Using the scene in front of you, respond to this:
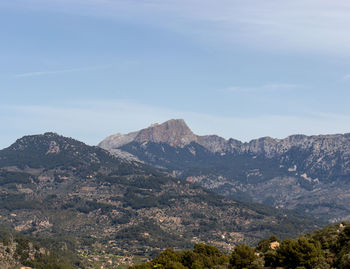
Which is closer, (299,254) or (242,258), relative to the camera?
(299,254)

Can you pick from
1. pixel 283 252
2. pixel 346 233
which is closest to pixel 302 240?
pixel 283 252

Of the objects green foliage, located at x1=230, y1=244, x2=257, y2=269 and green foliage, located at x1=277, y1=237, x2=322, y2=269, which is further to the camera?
green foliage, located at x1=230, y1=244, x2=257, y2=269

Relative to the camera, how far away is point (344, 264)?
157500 millimetres

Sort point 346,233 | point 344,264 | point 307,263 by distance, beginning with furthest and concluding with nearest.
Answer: point 346,233, point 307,263, point 344,264

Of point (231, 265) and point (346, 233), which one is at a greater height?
point (346, 233)

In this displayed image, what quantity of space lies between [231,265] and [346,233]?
4385 centimetres

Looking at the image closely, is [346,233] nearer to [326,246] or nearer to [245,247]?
[326,246]

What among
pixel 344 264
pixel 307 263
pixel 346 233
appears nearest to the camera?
pixel 344 264

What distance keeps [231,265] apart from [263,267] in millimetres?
16298

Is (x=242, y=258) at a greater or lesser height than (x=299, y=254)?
lesser

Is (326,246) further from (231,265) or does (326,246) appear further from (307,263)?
(231,265)

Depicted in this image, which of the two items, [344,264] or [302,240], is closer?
[344,264]

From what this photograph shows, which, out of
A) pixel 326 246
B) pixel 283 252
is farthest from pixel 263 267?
pixel 326 246

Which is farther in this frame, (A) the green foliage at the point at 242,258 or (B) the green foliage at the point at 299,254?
(A) the green foliage at the point at 242,258
